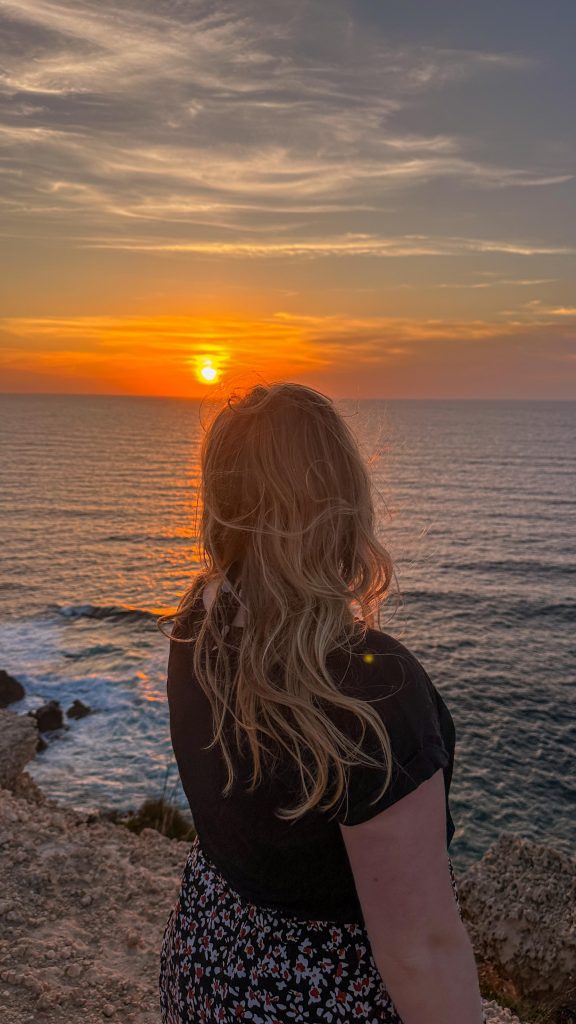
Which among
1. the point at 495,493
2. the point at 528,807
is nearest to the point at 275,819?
the point at 528,807

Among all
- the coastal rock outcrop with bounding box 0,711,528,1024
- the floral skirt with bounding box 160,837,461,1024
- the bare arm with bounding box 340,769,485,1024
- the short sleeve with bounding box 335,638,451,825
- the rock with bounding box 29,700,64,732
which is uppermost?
the short sleeve with bounding box 335,638,451,825

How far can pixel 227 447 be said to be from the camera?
2.09m

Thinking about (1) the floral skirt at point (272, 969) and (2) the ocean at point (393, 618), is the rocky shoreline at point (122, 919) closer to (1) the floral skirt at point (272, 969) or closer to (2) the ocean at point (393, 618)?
(1) the floral skirt at point (272, 969)

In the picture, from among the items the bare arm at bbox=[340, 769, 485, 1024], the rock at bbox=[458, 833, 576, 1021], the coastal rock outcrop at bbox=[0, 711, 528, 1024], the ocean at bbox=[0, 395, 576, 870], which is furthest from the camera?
the ocean at bbox=[0, 395, 576, 870]

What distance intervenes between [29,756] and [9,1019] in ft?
21.0

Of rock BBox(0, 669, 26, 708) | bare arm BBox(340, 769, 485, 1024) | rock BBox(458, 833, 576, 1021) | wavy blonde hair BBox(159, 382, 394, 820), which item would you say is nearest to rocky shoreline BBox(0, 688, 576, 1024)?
rock BBox(458, 833, 576, 1021)

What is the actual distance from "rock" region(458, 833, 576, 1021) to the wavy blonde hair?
23.0ft

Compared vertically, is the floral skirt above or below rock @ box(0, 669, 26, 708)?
above

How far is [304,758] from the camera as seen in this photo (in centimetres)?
177

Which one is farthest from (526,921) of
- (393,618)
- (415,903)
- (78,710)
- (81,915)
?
(78,710)

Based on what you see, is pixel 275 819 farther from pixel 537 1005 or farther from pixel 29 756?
pixel 29 756

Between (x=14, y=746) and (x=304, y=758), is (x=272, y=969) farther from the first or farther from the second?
(x=14, y=746)

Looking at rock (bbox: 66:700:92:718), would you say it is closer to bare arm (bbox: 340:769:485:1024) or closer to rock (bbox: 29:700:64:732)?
rock (bbox: 29:700:64:732)

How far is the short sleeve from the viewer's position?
1645 mm
